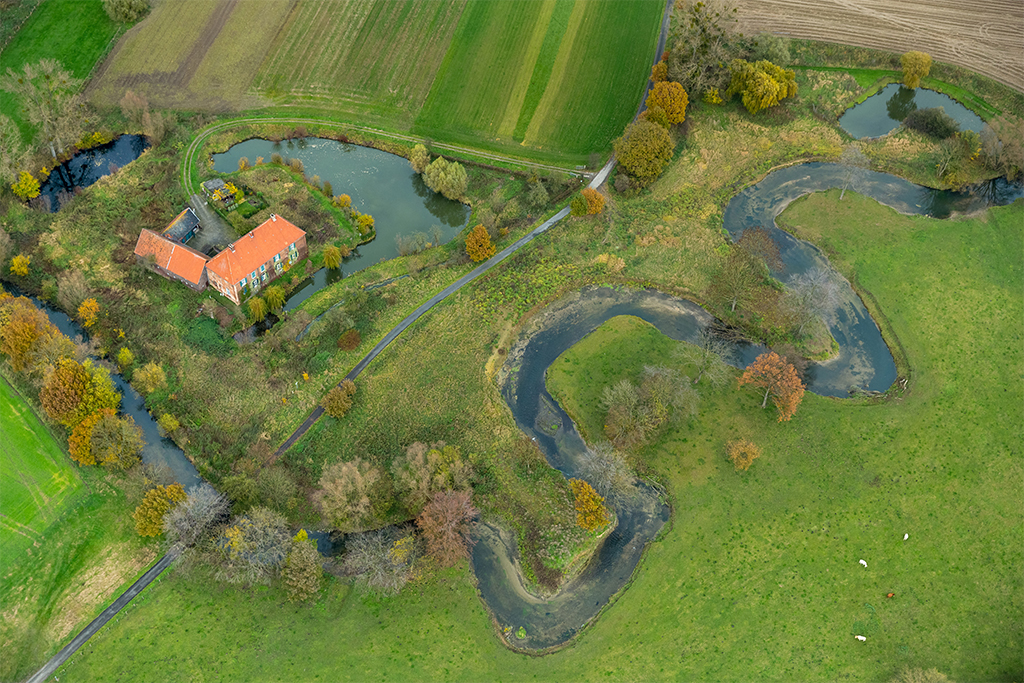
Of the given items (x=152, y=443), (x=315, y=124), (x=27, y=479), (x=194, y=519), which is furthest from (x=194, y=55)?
(x=194, y=519)

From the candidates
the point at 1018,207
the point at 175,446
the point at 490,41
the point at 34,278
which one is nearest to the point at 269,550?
the point at 175,446

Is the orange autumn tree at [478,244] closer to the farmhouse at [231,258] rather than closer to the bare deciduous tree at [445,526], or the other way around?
the farmhouse at [231,258]

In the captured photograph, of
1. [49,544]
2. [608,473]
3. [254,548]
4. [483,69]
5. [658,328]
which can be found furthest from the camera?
[483,69]

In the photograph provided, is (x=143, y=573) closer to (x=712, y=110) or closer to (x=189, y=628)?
(x=189, y=628)

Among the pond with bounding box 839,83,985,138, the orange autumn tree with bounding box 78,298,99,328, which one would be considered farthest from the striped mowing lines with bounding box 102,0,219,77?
the pond with bounding box 839,83,985,138

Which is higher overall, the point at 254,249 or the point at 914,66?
the point at 914,66

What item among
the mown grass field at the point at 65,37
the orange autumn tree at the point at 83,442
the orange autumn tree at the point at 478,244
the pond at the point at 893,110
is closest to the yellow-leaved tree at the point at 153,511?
the orange autumn tree at the point at 83,442

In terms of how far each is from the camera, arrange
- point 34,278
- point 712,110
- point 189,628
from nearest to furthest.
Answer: point 189,628, point 34,278, point 712,110

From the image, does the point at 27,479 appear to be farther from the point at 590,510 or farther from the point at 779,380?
the point at 779,380
